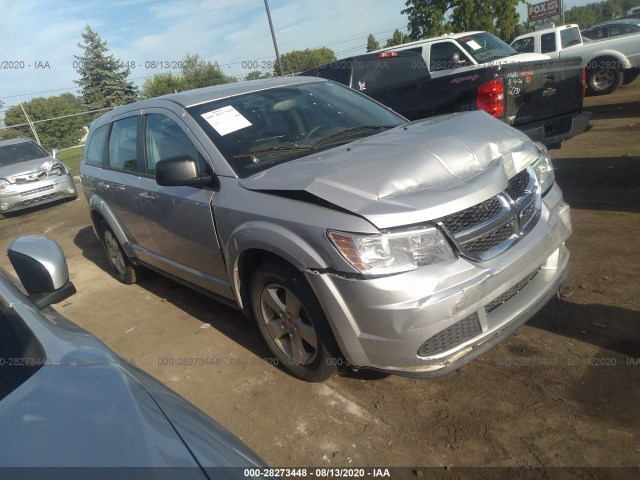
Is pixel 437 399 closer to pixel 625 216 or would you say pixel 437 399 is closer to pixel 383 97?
pixel 625 216

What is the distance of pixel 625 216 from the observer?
479 cm

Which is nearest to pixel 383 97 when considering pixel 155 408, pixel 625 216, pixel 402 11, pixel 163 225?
pixel 625 216

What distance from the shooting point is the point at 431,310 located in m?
2.29

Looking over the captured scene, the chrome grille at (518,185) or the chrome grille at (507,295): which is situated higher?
the chrome grille at (518,185)

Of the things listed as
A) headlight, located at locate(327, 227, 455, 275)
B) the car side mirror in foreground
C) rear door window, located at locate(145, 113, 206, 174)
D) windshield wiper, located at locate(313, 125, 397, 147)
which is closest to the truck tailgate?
windshield wiper, located at locate(313, 125, 397, 147)

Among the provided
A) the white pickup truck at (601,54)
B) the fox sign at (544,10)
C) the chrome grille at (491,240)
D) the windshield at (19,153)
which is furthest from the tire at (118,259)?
the fox sign at (544,10)

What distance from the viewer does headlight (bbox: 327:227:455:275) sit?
235 centimetres

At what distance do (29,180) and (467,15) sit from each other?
22.0m

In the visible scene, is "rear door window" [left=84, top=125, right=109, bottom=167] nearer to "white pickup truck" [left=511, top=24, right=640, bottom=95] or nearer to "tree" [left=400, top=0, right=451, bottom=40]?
"white pickup truck" [left=511, top=24, right=640, bottom=95]

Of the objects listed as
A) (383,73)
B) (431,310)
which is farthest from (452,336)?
(383,73)

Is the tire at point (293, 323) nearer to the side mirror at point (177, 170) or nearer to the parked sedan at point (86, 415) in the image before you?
the side mirror at point (177, 170)

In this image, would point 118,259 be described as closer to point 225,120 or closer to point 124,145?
point 124,145

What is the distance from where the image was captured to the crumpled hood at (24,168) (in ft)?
34.7

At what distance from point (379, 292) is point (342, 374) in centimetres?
108
